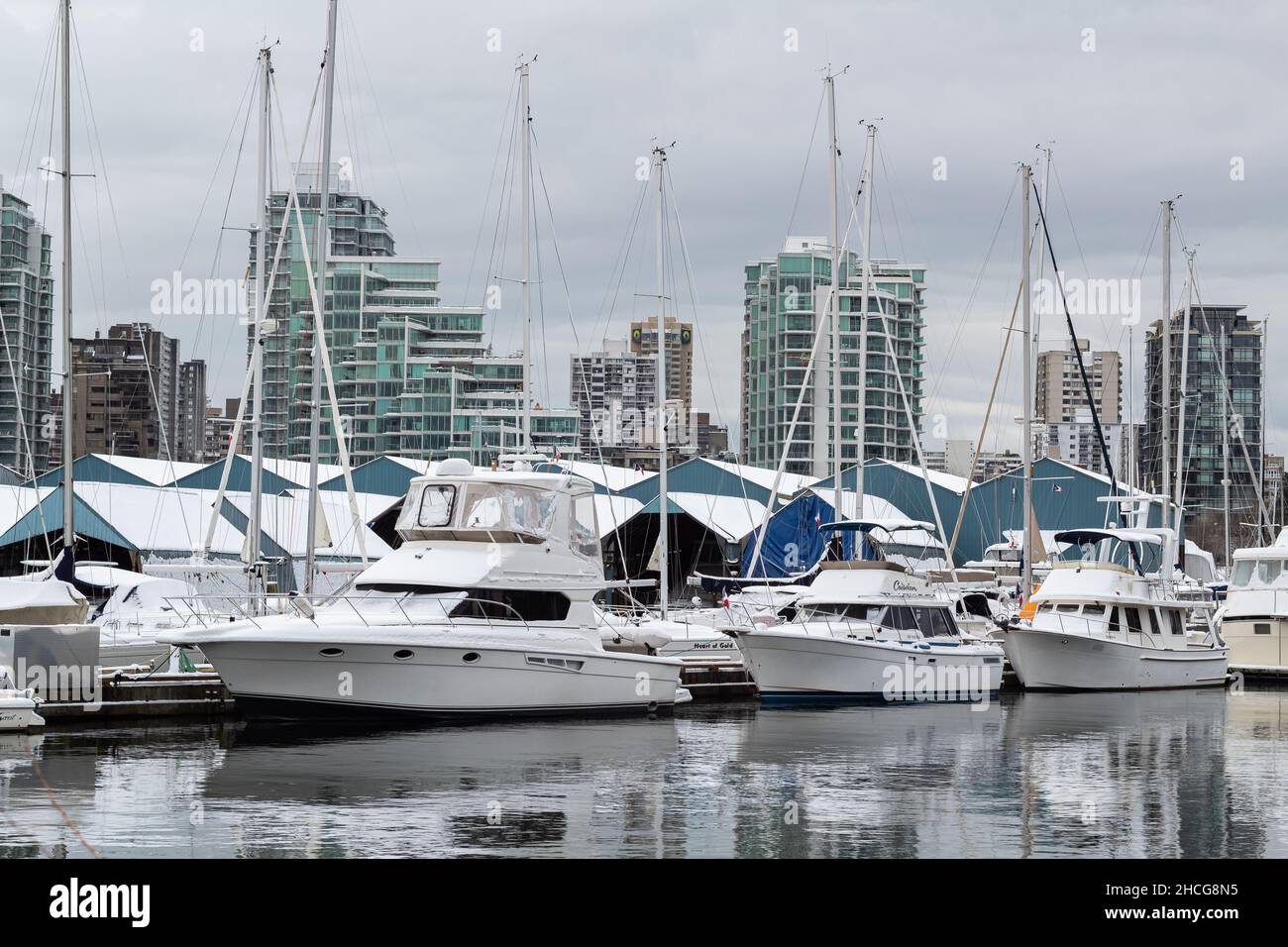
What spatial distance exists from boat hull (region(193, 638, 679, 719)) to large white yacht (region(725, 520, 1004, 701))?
510cm

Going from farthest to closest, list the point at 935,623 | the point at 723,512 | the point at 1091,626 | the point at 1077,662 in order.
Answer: the point at 723,512 → the point at 1091,626 → the point at 1077,662 → the point at 935,623

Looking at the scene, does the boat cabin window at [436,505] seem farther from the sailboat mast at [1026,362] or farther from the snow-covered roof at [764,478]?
the snow-covered roof at [764,478]

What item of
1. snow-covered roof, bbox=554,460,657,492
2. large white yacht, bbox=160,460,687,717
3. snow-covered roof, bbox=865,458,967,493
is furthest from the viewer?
snow-covered roof, bbox=865,458,967,493

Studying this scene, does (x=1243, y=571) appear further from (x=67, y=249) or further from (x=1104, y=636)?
(x=67, y=249)

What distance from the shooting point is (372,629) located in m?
26.8

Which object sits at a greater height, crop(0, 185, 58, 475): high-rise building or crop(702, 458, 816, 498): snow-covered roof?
crop(0, 185, 58, 475): high-rise building

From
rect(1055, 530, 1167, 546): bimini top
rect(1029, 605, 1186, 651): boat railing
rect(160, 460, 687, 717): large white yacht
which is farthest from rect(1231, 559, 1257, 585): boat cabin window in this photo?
rect(160, 460, 687, 717): large white yacht

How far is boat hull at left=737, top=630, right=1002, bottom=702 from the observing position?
34344 mm

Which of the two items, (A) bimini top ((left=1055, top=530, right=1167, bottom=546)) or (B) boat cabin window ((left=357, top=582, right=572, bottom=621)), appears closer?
(B) boat cabin window ((left=357, top=582, right=572, bottom=621))

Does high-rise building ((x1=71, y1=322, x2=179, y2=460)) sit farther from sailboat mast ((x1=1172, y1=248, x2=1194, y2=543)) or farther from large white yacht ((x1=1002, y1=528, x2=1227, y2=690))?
large white yacht ((x1=1002, y1=528, x2=1227, y2=690))

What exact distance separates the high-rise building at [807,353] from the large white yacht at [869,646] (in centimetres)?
9536

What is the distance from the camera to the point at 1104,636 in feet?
132

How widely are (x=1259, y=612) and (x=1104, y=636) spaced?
7763 millimetres

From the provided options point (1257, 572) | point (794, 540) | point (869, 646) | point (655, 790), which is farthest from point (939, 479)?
point (655, 790)
